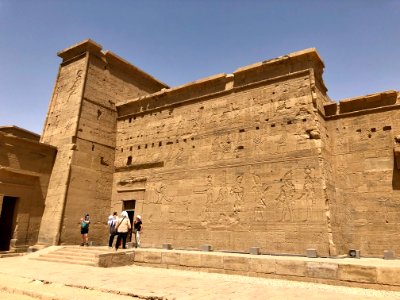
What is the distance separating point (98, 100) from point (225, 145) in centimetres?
663

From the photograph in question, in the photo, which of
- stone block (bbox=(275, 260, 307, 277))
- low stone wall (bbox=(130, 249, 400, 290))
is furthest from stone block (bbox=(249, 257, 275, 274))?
stone block (bbox=(275, 260, 307, 277))

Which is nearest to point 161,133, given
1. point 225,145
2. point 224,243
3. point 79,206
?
point 225,145

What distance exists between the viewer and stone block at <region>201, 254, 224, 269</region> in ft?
23.8

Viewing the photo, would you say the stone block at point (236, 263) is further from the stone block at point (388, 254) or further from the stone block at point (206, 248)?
the stone block at point (388, 254)

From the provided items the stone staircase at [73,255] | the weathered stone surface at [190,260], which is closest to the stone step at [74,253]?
the stone staircase at [73,255]

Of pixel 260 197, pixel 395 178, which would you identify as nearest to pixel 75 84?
pixel 260 197

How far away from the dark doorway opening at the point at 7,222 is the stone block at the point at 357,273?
11.5m

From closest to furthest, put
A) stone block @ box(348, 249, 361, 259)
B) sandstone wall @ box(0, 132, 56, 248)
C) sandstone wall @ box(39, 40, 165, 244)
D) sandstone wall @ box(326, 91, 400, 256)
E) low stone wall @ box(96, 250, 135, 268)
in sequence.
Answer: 1. low stone wall @ box(96, 250, 135, 268)
2. stone block @ box(348, 249, 361, 259)
3. sandstone wall @ box(326, 91, 400, 256)
4. sandstone wall @ box(0, 132, 56, 248)
5. sandstone wall @ box(39, 40, 165, 244)

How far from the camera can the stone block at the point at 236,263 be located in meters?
6.94

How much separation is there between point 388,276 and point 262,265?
7.80ft

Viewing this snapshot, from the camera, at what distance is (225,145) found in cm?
1121

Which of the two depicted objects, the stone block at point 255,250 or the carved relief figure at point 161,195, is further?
the carved relief figure at point 161,195

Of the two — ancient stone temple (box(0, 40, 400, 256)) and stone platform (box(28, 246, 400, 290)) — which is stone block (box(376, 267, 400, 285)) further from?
ancient stone temple (box(0, 40, 400, 256))

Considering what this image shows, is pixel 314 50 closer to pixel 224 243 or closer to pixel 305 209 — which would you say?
pixel 305 209
